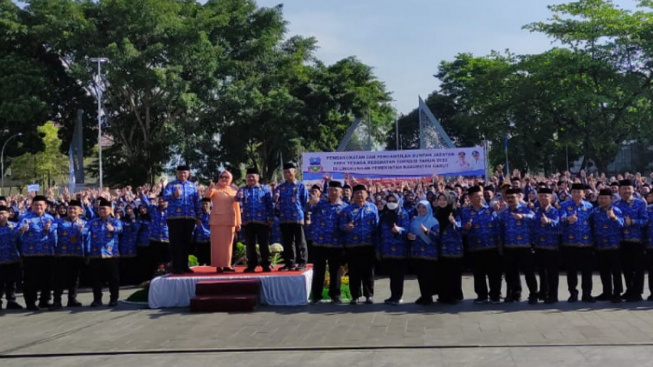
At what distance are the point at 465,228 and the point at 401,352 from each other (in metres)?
3.45

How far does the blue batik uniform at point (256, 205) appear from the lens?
35.5 feet

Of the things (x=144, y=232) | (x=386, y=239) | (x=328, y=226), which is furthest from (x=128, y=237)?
(x=386, y=239)

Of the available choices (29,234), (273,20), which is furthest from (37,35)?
(29,234)

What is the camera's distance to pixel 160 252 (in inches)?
545

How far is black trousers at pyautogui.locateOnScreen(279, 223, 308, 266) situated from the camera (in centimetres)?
1093

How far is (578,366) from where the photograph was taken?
20.9 feet

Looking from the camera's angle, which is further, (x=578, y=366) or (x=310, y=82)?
(x=310, y=82)

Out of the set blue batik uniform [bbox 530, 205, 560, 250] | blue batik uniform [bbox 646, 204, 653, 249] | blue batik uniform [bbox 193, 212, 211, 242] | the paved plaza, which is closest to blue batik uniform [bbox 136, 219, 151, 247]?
blue batik uniform [bbox 193, 212, 211, 242]

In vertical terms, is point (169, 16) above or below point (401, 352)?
above

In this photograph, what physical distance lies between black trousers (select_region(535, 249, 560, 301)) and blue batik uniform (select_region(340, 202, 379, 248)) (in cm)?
235

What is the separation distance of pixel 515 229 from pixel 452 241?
882 mm

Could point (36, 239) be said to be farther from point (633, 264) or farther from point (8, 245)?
point (633, 264)

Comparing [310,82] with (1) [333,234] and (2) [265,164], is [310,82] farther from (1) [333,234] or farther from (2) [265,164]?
(1) [333,234]

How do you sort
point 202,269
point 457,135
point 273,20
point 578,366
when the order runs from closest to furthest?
point 578,366, point 202,269, point 273,20, point 457,135
